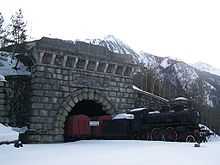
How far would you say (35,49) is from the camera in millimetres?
19984

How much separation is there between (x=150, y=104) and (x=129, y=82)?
1.98 m

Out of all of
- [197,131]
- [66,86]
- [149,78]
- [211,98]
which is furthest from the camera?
[211,98]

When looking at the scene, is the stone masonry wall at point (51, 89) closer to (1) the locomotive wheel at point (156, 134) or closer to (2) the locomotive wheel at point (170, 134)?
(1) the locomotive wheel at point (156, 134)

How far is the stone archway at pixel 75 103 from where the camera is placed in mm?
20719

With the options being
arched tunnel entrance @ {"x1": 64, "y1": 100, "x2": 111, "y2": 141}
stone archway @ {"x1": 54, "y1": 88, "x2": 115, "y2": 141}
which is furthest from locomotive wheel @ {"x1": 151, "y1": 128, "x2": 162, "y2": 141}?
stone archway @ {"x1": 54, "y1": 88, "x2": 115, "y2": 141}

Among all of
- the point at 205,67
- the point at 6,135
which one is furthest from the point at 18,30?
the point at 205,67

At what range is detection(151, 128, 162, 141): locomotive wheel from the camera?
19.4 meters

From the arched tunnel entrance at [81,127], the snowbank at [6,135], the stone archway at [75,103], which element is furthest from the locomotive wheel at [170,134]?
the snowbank at [6,135]

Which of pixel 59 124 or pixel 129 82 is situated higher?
pixel 129 82

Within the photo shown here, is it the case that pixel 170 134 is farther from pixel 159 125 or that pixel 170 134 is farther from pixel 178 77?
pixel 178 77

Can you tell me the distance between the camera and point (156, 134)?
64.2ft

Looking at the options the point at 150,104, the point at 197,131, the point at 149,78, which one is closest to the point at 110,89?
the point at 150,104

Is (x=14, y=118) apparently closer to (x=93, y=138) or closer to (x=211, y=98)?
(x=93, y=138)

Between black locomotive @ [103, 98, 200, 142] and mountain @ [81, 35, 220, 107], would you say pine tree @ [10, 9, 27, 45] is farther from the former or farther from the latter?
mountain @ [81, 35, 220, 107]
